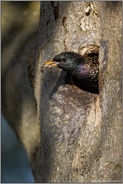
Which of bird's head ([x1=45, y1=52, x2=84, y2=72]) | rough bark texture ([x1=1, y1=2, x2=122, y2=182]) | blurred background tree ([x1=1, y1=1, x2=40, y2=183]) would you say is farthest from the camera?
blurred background tree ([x1=1, y1=1, x2=40, y2=183])

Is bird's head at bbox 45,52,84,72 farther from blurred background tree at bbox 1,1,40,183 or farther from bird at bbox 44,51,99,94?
blurred background tree at bbox 1,1,40,183

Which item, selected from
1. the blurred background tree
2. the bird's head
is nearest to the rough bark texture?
the bird's head

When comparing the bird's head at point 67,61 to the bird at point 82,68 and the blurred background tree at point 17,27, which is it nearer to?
the bird at point 82,68

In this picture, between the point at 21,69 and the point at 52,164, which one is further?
the point at 21,69

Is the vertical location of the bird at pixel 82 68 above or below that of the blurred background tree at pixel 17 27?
below

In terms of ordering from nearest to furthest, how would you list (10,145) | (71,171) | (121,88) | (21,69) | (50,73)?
(121,88), (71,171), (50,73), (21,69), (10,145)

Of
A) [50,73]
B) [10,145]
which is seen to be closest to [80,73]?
[50,73]

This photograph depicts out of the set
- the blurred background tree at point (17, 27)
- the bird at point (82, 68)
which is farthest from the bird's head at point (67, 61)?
the blurred background tree at point (17, 27)

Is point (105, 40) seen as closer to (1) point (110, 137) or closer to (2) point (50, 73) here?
(1) point (110, 137)
